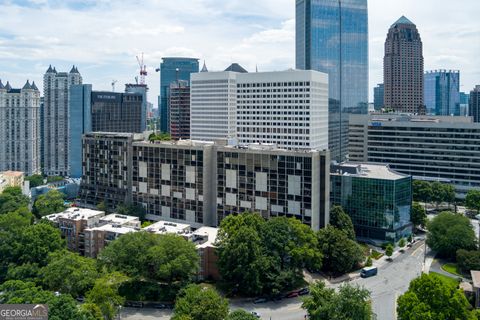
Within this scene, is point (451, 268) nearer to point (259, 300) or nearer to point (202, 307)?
point (259, 300)

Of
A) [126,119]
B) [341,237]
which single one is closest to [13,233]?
[341,237]

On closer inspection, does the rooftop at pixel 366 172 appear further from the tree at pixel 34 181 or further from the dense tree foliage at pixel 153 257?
the tree at pixel 34 181

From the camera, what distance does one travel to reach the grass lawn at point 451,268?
69075 millimetres

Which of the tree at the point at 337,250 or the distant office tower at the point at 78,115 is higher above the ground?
the distant office tower at the point at 78,115

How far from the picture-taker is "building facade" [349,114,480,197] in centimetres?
12156

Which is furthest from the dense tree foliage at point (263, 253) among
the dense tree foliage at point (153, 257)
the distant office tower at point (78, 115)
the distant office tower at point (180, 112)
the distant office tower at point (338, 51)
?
the distant office tower at point (180, 112)

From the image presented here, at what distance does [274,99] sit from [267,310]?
251ft

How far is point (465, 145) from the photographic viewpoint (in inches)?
4796

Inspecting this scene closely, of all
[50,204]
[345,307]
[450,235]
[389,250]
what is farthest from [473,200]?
[50,204]

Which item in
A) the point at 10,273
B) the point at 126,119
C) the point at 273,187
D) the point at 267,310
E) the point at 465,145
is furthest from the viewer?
→ the point at 126,119

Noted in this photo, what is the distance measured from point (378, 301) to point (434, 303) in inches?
523

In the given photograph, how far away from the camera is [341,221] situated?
76.1 meters

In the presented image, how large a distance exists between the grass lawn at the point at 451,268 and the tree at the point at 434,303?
21942mm

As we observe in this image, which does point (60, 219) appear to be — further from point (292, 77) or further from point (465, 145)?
point (465, 145)
